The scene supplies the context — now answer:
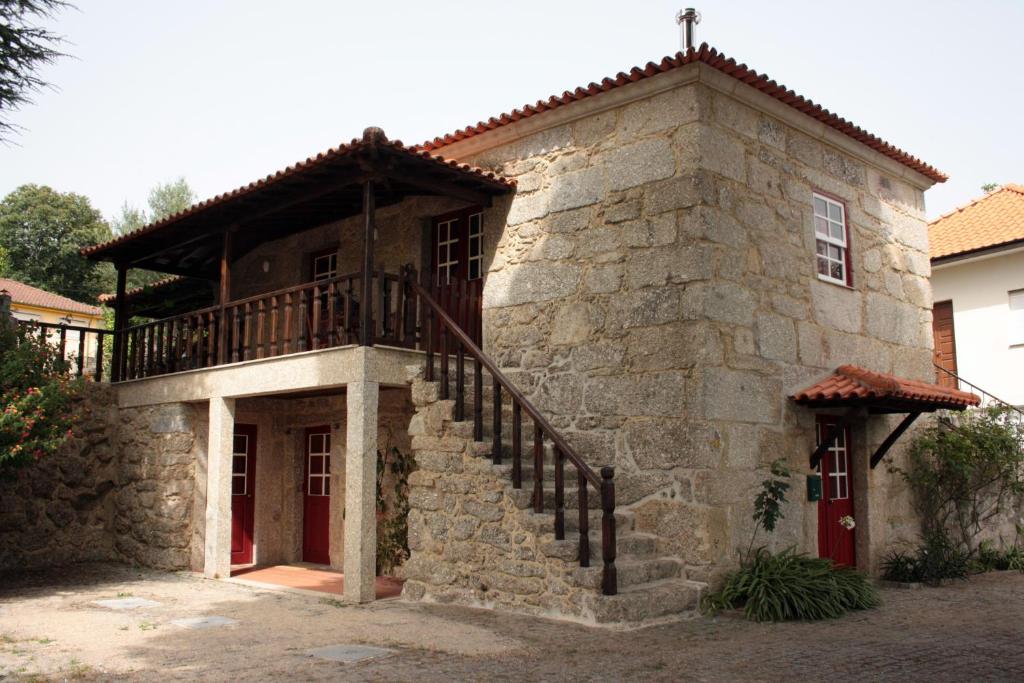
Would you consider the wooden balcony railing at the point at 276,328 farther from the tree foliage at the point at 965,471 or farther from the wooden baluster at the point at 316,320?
the tree foliage at the point at 965,471

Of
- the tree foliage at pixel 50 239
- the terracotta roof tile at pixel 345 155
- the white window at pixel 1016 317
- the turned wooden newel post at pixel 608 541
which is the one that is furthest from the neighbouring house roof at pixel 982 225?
the tree foliage at pixel 50 239

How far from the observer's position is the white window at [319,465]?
36.6ft

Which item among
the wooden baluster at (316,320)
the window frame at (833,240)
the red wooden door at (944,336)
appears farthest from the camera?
the red wooden door at (944,336)

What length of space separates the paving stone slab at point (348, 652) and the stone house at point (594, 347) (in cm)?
150

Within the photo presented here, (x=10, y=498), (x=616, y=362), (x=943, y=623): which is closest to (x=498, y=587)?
(x=616, y=362)

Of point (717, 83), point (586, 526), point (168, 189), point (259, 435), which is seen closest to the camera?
point (586, 526)

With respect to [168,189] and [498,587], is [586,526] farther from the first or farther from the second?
[168,189]

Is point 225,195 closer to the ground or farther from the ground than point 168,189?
closer to the ground

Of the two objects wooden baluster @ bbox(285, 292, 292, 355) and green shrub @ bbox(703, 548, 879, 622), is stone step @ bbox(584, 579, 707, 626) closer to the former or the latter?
green shrub @ bbox(703, 548, 879, 622)

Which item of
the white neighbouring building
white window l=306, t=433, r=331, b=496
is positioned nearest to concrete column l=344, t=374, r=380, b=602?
white window l=306, t=433, r=331, b=496

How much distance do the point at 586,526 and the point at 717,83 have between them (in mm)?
4149

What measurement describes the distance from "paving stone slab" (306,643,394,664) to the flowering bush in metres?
4.21

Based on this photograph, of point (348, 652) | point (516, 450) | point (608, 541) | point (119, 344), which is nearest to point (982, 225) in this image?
point (516, 450)

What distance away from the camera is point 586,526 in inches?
261
